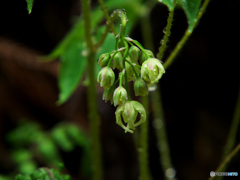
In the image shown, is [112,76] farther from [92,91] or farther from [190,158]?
[190,158]

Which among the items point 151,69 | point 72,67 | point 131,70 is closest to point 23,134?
point 72,67

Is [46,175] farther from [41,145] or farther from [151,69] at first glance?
[41,145]

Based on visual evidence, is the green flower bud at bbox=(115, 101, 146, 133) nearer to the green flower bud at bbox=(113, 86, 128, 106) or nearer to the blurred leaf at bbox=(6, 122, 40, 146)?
the green flower bud at bbox=(113, 86, 128, 106)

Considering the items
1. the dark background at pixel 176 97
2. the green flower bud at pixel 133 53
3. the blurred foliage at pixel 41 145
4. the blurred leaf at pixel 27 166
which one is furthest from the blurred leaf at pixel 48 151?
the green flower bud at pixel 133 53

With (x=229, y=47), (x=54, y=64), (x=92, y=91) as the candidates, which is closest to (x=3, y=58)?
(x=54, y=64)

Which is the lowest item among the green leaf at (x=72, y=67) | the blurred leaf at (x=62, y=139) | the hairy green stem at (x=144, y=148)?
the blurred leaf at (x=62, y=139)

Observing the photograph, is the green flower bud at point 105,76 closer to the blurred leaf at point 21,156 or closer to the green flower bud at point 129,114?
the green flower bud at point 129,114
